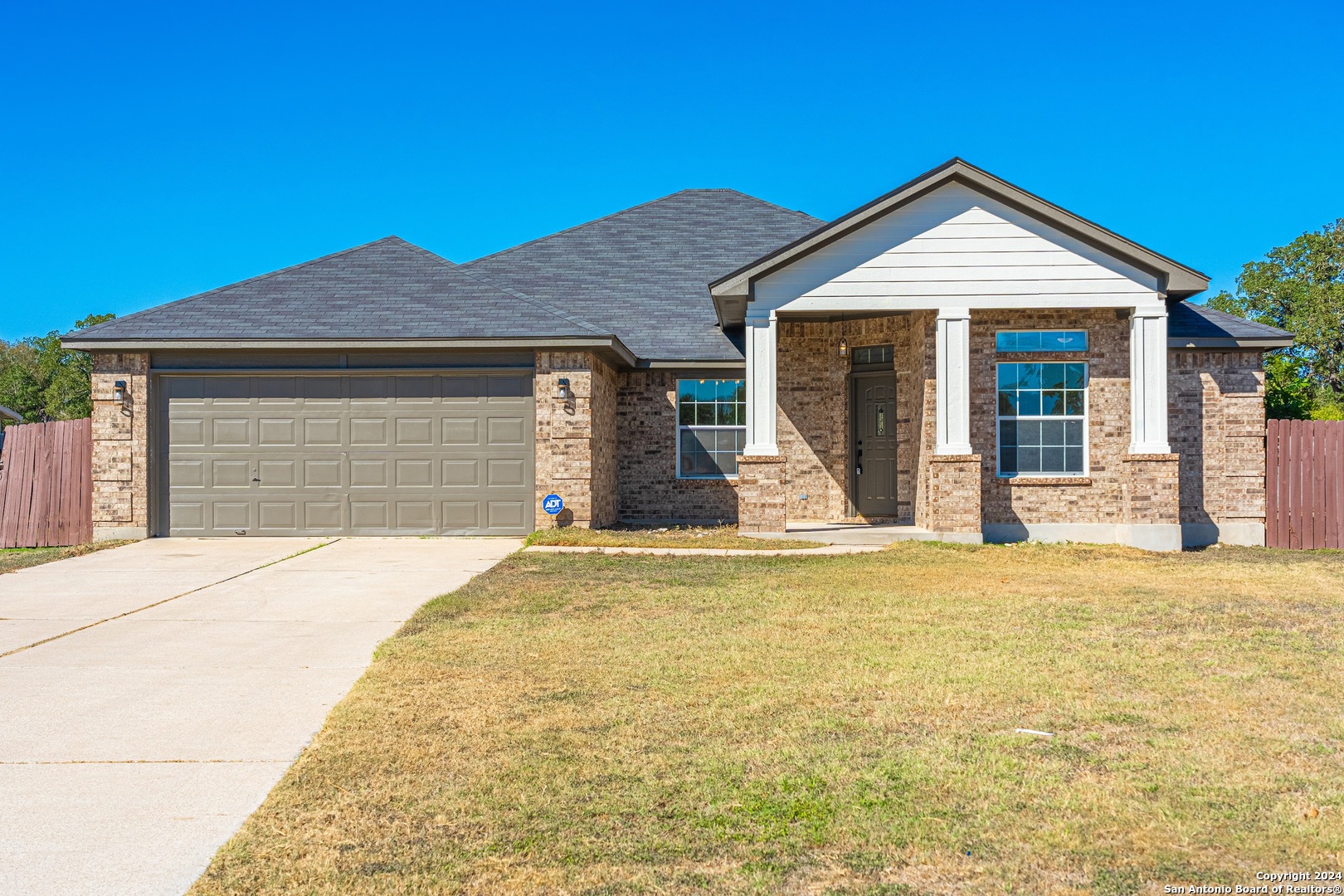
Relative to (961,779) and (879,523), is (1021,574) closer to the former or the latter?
(879,523)

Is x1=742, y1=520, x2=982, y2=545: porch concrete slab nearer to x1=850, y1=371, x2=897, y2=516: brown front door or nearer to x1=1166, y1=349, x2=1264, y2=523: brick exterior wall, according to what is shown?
x1=850, y1=371, x2=897, y2=516: brown front door

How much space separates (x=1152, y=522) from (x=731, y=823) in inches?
463

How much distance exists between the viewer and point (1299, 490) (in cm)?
1433

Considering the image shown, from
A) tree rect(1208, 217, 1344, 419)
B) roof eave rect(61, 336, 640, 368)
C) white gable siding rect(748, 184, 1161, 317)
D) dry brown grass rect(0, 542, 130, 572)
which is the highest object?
tree rect(1208, 217, 1344, 419)

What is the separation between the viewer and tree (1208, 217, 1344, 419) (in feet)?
137

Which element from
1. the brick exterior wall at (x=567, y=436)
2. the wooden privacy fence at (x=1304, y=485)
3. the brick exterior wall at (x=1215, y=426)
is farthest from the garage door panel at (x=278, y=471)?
the wooden privacy fence at (x=1304, y=485)

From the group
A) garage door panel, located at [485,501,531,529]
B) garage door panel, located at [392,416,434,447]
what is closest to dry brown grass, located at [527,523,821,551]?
garage door panel, located at [485,501,531,529]

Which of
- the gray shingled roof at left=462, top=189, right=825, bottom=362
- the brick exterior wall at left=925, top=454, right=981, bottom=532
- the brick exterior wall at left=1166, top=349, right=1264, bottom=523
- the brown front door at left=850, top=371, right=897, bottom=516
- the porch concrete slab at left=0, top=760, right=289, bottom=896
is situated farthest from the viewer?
the gray shingled roof at left=462, top=189, right=825, bottom=362

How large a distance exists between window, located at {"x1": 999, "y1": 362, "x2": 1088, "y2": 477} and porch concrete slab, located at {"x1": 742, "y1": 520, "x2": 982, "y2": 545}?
1.44 m

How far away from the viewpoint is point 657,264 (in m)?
19.5

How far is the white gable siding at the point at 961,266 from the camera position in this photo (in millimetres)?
13570

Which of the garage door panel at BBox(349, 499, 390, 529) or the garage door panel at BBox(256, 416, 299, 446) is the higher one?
the garage door panel at BBox(256, 416, 299, 446)

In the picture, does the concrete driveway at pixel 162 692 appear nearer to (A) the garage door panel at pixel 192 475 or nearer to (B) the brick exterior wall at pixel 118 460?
(B) the brick exterior wall at pixel 118 460

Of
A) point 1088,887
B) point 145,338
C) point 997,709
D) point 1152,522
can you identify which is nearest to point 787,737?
point 997,709
